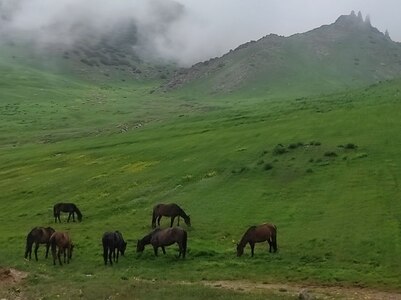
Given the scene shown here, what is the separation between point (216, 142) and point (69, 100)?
115494mm

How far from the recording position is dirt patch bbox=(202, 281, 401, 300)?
875 inches

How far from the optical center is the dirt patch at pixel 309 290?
22234 millimetres

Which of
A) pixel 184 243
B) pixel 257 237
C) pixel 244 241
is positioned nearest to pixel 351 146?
pixel 257 237

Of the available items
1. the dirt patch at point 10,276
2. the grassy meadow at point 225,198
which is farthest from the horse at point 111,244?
the dirt patch at point 10,276

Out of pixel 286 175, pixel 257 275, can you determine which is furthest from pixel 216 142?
pixel 257 275

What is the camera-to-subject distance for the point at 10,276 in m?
27.7

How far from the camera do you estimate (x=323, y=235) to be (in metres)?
31.2

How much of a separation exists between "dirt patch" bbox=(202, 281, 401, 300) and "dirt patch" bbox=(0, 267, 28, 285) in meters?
8.98

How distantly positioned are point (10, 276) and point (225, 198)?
17.9 metres

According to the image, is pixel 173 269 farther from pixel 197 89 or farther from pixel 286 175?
pixel 197 89

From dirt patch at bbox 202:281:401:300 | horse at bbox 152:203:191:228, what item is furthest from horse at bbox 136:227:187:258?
horse at bbox 152:203:191:228

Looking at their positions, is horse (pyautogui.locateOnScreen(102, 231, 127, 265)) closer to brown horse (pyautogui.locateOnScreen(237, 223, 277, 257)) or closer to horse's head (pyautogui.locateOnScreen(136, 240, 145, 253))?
horse's head (pyautogui.locateOnScreen(136, 240, 145, 253))

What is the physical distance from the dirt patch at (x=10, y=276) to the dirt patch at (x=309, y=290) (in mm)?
8980

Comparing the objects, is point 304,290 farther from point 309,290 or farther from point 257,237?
point 257,237
